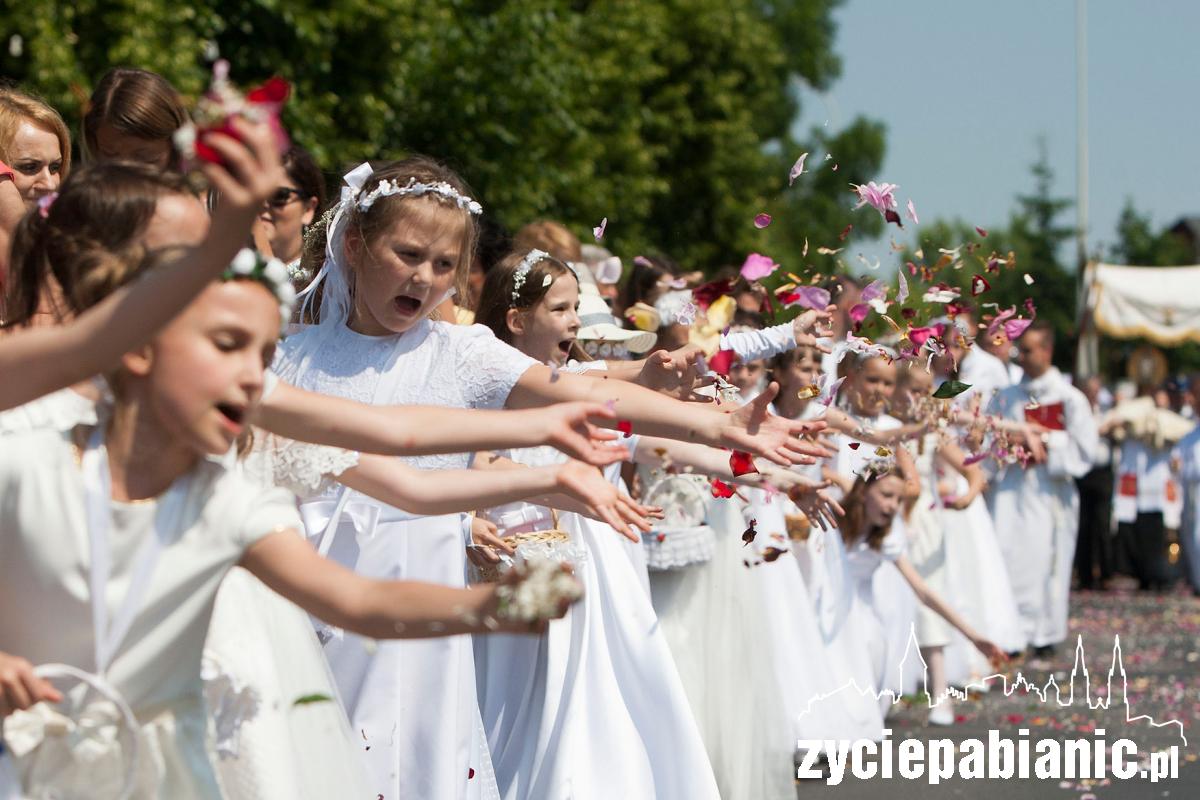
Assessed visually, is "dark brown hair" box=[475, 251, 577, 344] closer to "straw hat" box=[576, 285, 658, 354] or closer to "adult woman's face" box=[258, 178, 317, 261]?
"adult woman's face" box=[258, 178, 317, 261]

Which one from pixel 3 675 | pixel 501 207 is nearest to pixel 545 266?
pixel 3 675

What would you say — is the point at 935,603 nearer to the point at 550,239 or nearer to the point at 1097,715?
the point at 1097,715

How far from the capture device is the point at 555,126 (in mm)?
19891

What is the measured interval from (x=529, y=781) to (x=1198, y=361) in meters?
52.4

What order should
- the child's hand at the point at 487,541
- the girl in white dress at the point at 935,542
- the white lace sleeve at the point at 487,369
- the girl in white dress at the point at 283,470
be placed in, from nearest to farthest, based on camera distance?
the girl in white dress at the point at 283,470, the white lace sleeve at the point at 487,369, the child's hand at the point at 487,541, the girl in white dress at the point at 935,542

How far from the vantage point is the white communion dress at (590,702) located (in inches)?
219

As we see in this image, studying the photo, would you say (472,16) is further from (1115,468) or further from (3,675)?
(3,675)

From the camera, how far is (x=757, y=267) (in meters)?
5.76

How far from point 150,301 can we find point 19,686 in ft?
2.00

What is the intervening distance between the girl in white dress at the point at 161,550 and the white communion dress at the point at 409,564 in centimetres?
166

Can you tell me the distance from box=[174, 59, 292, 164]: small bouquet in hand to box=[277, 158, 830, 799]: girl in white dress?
2.01 m

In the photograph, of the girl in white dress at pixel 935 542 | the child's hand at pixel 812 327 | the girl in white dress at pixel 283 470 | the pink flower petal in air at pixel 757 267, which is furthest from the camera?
the girl in white dress at pixel 935 542

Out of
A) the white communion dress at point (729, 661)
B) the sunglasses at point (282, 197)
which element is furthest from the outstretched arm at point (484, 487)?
the white communion dress at point (729, 661)

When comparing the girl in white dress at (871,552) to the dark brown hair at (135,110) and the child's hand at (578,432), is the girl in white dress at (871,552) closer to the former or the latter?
the dark brown hair at (135,110)
